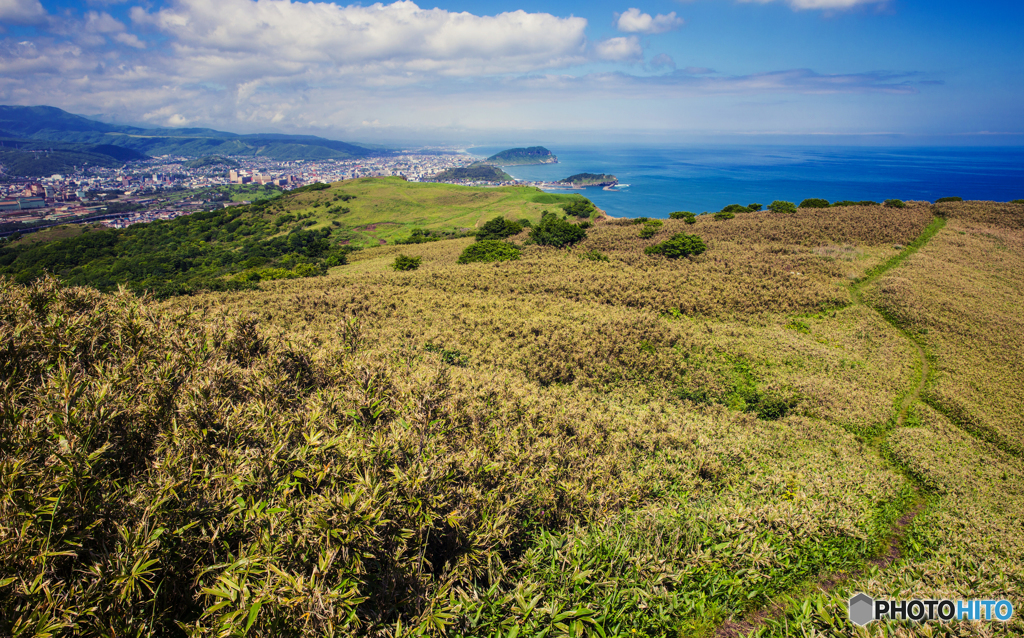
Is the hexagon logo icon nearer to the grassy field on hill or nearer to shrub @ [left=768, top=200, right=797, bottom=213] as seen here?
the grassy field on hill

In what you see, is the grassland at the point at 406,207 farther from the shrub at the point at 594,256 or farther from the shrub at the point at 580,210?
the shrub at the point at 594,256

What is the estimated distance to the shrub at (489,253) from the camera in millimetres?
31630

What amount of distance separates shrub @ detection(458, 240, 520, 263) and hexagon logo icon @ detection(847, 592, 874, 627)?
27.3 metres

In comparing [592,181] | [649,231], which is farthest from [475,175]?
[649,231]

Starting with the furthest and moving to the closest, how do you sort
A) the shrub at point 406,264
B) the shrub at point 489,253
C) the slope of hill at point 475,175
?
the slope of hill at point 475,175
the shrub at point 406,264
the shrub at point 489,253

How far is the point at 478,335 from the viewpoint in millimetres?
16281

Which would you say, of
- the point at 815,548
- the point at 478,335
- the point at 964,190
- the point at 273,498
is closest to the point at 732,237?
the point at 478,335

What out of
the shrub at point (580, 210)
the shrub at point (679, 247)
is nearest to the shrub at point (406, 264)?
the shrub at point (679, 247)

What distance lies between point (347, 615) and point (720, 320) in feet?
63.5

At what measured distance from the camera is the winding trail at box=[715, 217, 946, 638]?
6.03 m

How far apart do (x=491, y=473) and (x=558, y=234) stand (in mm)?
31057

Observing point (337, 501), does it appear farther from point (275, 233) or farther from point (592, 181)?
point (592, 181)

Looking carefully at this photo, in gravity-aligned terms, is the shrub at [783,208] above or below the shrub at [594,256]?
above

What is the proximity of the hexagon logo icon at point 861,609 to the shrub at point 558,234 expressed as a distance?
30753mm
